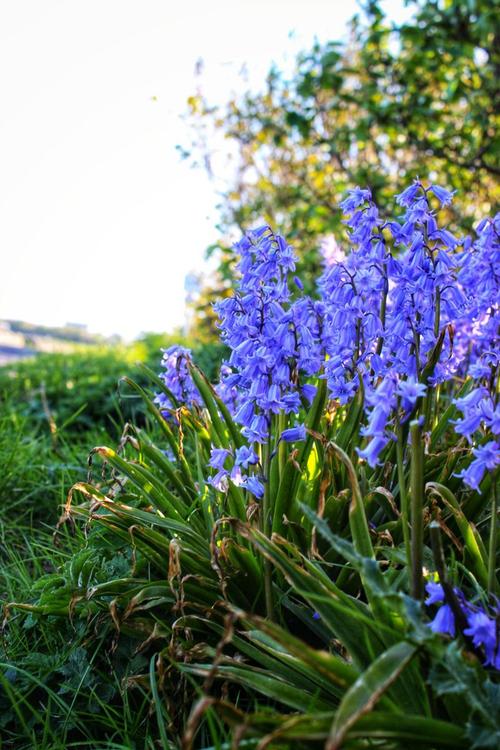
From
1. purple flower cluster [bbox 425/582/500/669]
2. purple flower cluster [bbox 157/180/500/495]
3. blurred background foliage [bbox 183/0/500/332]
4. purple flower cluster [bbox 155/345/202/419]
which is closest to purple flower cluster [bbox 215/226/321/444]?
purple flower cluster [bbox 157/180/500/495]

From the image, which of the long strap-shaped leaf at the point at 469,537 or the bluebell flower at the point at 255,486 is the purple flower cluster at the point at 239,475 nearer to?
the bluebell flower at the point at 255,486

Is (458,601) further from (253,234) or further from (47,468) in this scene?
(47,468)

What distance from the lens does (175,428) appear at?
3357mm

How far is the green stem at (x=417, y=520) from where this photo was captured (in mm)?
1749

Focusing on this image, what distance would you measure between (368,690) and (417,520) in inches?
17.7

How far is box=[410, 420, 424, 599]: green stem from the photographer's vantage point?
5.74 ft

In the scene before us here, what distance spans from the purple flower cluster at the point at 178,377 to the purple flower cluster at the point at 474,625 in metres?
1.50

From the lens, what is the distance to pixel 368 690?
1.46m

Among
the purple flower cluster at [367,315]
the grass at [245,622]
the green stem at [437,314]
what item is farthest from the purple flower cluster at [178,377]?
the green stem at [437,314]

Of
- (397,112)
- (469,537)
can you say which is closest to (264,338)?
(469,537)

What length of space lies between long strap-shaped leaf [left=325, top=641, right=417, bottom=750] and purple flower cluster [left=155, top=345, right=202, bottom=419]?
1596 mm

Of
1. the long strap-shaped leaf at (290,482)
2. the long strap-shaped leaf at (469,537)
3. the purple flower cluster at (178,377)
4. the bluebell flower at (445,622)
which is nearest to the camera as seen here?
the bluebell flower at (445,622)

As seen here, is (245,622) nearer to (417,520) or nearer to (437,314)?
(417,520)

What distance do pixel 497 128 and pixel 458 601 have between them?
522 centimetres
